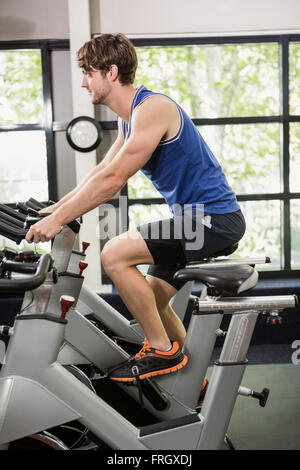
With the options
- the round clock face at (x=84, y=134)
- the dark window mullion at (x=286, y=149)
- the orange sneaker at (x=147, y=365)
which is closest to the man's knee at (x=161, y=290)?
the orange sneaker at (x=147, y=365)

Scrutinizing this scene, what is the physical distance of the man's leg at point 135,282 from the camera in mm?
1983

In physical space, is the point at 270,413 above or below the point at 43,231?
below

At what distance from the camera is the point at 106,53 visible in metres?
1.99

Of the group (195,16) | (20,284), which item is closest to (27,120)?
(195,16)

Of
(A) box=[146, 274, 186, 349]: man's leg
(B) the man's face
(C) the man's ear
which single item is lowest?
(A) box=[146, 274, 186, 349]: man's leg

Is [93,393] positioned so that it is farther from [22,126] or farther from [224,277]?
[22,126]

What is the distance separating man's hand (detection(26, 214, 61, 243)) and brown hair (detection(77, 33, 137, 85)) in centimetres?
64

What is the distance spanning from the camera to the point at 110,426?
5.50 ft

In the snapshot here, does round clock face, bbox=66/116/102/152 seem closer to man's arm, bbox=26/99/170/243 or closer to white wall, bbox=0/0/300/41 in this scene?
white wall, bbox=0/0/300/41

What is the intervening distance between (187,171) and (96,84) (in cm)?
47

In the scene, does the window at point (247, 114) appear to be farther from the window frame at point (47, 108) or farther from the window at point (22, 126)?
the window at point (22, 126)

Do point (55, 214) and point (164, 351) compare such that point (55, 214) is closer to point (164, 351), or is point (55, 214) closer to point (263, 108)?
point (164, 351)

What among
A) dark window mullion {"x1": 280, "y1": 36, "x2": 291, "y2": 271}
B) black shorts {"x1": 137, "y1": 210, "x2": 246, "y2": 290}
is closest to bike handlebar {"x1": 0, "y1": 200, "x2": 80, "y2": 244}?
black shorts {"x1": 137, "y1": 210, "x2": 246, "y2": 290}

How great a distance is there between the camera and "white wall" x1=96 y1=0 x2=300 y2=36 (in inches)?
169
